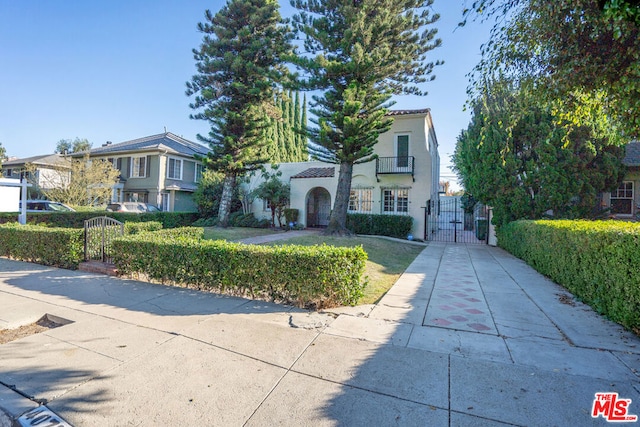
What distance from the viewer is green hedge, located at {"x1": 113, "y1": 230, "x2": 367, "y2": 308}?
188 inches

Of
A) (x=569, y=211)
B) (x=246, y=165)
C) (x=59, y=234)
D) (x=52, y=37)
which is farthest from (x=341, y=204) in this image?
(x=52, y=37)

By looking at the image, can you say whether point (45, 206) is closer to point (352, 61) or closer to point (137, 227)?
point (137, 227)

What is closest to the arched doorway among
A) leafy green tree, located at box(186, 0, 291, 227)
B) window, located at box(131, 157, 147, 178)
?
leafy green tree, located at box(186, 0, 291, 227)

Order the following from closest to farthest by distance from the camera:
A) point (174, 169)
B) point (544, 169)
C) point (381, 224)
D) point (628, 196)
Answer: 1. point (544, 169)
2. point (628, 196)
3. point (381, 224)
4. point (174, 169)

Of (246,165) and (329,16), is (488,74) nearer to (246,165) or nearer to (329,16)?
(329,16)

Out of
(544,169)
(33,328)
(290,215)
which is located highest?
(544,169)

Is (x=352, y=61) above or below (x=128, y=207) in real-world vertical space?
above

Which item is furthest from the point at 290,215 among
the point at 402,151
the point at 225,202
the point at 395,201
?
the point at 402,151

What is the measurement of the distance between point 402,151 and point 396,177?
1.45 meters

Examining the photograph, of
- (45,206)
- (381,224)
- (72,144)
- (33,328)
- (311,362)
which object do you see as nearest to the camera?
(311,362)

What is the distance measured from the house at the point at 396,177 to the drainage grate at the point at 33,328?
1475cm

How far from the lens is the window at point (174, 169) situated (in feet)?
76.5

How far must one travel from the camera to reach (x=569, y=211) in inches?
457

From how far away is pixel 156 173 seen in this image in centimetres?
2275
